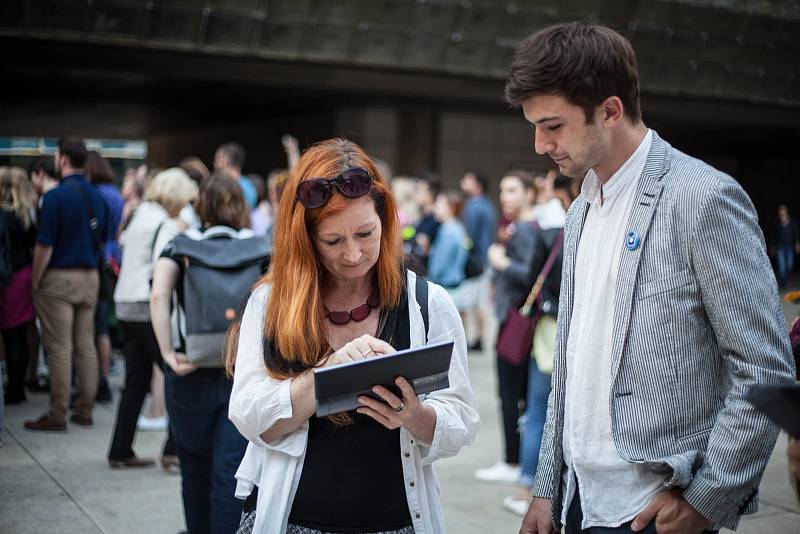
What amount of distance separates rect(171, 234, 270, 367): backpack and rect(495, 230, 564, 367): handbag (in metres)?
1.86

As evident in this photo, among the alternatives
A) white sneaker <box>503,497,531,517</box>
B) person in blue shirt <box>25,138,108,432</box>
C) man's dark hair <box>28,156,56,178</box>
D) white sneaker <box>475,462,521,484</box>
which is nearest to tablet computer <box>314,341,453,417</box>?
white sneaker <box>503,497,531,517</box>

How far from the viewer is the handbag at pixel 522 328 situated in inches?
228

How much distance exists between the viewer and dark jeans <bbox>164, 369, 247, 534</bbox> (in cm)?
438

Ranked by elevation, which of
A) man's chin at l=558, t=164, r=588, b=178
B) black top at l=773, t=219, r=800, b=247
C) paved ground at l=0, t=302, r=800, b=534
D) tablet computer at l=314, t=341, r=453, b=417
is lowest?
paved ground at l=0, t=302, r=800, b=534

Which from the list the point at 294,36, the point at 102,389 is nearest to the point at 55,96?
the point at 294,36

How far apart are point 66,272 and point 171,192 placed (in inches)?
55.6

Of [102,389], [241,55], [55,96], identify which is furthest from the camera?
[55,96]

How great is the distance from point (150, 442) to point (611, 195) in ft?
19.4

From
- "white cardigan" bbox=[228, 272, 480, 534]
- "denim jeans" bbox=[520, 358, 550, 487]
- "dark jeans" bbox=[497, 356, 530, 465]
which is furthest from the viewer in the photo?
"dark jeans" bbox=[497, 356, 530, 465]

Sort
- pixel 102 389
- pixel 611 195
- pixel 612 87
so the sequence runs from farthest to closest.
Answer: pixel 102 389
pixel 611 195
pixel 612 87

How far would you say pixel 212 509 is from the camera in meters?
4.28

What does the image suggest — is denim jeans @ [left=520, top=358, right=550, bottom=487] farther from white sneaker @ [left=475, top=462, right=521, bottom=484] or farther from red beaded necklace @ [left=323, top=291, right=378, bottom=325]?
red beaded necklace @ [left=323, top=291, right=378, bottom=325]

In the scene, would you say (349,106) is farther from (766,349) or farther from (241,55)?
(766,349)

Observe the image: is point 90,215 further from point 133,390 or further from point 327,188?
point 327,188
